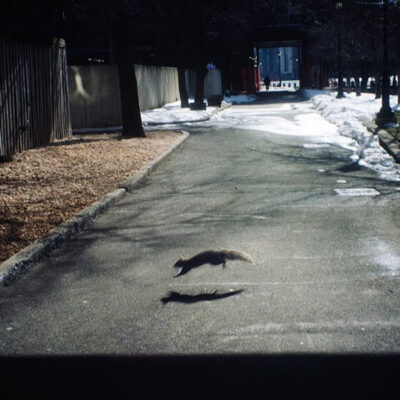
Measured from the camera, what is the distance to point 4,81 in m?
13.9

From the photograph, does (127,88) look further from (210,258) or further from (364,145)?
(210,258)

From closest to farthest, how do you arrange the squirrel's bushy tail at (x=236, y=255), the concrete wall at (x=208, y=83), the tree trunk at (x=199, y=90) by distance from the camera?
the squirrel's bushy tail at (x=236, y=255)
the tree trunk at (x=199, y=90)
the concrete wall at (x=208, y=83)

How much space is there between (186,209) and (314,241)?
235cm

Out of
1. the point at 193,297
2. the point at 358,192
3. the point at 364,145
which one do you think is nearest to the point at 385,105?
the point at 364,145

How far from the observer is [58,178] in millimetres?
11023

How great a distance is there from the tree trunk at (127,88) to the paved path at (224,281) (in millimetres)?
8708

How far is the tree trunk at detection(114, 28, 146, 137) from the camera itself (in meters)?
18.6

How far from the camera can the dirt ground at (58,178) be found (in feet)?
24.7

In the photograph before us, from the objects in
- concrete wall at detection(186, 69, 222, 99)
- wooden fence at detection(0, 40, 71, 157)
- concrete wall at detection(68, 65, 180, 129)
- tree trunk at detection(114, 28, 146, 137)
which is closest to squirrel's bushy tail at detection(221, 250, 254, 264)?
wooden fence at detection(0, 40, 71, 157)

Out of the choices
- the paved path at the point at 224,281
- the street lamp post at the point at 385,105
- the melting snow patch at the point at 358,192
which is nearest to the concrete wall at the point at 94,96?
the street lamp post at the point at 385,105

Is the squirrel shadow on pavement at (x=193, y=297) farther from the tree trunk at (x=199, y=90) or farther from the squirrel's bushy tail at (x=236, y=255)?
the tree trunk at (x=199, y=90)

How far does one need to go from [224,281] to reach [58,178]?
6.12 m

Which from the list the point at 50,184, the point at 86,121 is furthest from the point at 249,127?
the point at 50,184
